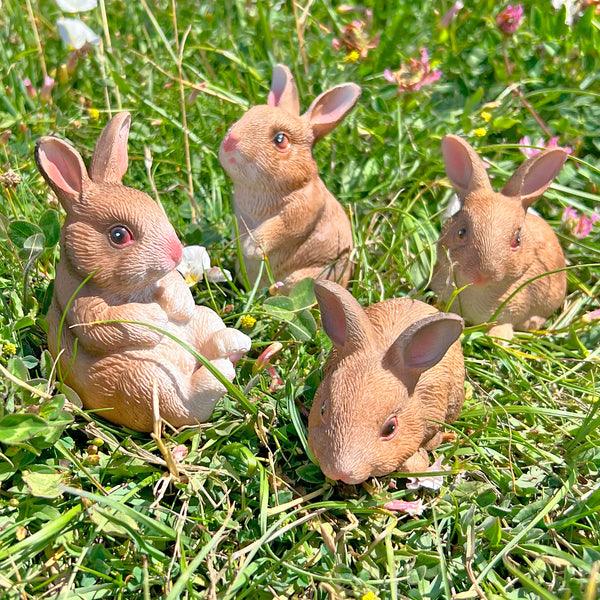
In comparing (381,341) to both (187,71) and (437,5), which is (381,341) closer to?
(187,71)

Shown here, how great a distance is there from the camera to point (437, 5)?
530cm

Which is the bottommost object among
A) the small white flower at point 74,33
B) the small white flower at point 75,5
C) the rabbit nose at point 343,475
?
the rabbit nose at point 343,475

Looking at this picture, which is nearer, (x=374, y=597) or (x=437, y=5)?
(x=374, y=597)

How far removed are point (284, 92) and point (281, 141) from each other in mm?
361

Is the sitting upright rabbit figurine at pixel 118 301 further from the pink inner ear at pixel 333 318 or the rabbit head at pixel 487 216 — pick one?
the rabbit head at pixel 487 216

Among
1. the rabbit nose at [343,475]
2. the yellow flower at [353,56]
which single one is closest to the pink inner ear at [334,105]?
the yellow flower at [353,56]

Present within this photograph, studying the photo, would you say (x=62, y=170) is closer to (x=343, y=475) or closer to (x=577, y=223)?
(x=343, y=475)

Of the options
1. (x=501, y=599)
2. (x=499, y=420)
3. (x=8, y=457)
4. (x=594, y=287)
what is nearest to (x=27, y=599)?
(x=8, y=457)

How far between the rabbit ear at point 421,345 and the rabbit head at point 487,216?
2.70 feet

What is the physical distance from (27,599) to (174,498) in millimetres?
610

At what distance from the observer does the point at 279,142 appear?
333cm

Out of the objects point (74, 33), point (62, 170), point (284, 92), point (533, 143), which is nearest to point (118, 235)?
point (62, 170)

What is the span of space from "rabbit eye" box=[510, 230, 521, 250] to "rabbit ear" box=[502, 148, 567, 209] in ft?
0.55

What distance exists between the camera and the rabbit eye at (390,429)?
2.58 metres
